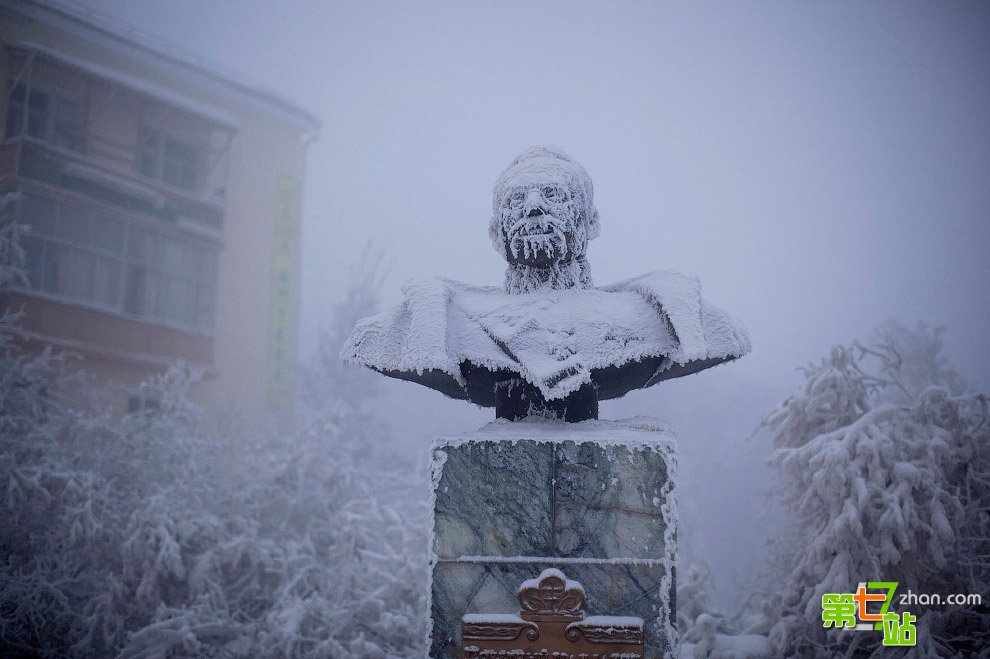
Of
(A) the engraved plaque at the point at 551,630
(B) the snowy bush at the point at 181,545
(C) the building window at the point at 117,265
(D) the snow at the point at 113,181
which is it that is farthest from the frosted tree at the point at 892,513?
(D) the snow at the point at 113,181

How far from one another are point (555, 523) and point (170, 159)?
507 inches

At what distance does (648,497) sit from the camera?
2854 mm

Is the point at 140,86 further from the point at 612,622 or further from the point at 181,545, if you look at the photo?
the point at 612,622

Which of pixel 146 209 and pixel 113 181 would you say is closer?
pixel 113 181

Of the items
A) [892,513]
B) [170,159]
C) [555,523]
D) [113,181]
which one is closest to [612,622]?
[555,523]

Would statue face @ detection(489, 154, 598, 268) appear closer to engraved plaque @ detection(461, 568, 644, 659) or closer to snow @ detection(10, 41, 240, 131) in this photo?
engraved plaque @ detection(461, 568, 644, 659)

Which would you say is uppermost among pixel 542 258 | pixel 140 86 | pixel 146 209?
pixel 140 86

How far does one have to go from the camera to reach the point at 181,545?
285 inches

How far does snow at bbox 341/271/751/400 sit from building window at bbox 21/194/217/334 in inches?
382

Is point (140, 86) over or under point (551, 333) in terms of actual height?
over

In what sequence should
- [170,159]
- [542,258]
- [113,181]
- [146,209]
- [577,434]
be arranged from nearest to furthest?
[577,434]
[542,258]
[113,181]
[146,209]
[170,159]

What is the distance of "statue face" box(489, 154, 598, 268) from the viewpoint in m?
3.22

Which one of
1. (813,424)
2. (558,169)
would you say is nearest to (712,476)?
(813,424)

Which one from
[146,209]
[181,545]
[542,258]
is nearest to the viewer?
[542,258]
